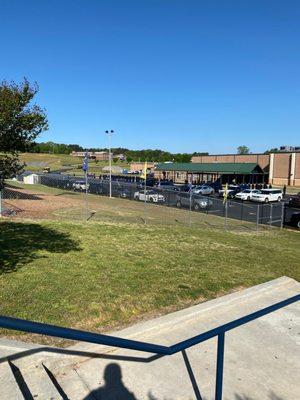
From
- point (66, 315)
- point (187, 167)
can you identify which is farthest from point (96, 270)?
point (187, 167)

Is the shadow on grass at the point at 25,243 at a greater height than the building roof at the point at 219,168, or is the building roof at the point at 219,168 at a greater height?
the shadow on grass at the point at 25,243

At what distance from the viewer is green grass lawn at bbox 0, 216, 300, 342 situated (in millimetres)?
6344

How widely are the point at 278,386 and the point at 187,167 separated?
75746 mm

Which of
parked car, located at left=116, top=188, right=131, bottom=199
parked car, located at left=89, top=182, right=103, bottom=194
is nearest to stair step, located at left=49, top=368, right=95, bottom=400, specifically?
parked car, located at left=116, top=188, right=131, bottom=199

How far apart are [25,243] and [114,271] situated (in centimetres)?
351

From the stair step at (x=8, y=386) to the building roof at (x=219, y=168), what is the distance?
6577 cm

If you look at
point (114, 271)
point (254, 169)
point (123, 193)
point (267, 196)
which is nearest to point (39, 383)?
point (114, 271)

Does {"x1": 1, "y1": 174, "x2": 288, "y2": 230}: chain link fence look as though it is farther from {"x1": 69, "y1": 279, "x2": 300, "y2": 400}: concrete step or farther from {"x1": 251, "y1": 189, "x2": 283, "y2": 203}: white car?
{"x1": 69, "y1": 279, "x2": 300, "y2": 400}: concrete step

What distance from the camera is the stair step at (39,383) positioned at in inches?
155

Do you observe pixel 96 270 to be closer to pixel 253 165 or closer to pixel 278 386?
pixel 278 386

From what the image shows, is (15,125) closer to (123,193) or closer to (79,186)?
(123,193)

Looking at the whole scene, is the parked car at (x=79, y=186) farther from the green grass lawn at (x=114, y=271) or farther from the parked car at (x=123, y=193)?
the green grass lawn at (x=114, y=271)

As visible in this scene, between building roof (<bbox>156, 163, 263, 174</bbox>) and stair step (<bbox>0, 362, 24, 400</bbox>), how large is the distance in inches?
2590

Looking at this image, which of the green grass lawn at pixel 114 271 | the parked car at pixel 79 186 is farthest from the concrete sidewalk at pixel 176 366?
the parked car at pixel 79 186
